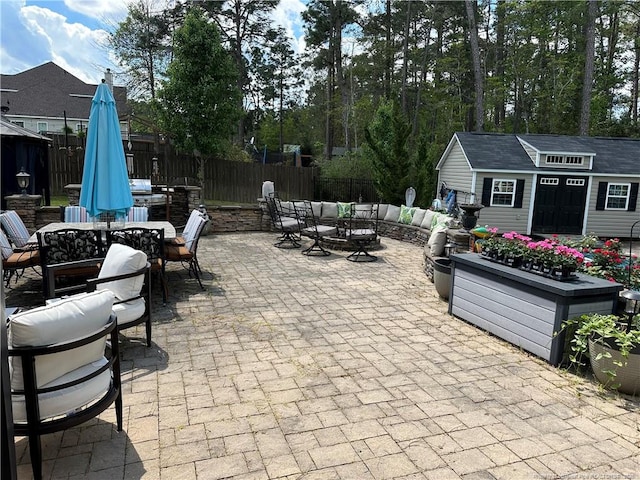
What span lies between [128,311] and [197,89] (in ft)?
40.5

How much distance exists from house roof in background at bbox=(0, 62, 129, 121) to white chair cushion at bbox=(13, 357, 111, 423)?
23797 millimetres

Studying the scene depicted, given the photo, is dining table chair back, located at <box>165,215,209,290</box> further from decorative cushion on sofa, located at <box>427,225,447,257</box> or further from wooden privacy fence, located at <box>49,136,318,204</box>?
wooden privacy fence, located at <box>49,136,318,204</box>

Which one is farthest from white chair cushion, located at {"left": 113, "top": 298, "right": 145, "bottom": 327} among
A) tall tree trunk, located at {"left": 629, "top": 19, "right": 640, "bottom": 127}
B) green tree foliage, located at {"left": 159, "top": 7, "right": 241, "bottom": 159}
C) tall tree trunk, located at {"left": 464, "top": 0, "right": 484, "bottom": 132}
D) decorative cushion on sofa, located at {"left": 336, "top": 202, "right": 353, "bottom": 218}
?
tall tree trunk, located at {"left": 629, "top": 19, "right": 640, "bottom": 127}

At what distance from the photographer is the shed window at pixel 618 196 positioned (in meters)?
14.8

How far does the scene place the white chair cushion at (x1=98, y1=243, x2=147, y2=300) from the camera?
394 centimetres

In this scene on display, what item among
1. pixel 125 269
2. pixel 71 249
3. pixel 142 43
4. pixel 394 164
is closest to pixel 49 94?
pixel 142 43

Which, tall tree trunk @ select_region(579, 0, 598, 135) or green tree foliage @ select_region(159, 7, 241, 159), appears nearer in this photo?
green tree foliage @ select_region(159, 7, 241, 159)

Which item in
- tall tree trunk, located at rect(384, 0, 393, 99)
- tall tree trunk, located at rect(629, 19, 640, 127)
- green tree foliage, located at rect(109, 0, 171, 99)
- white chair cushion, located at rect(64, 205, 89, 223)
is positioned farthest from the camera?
tall tree trunk, located at rect(629, 19, 640, 127)

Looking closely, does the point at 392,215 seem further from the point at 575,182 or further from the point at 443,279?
the point at 575,182

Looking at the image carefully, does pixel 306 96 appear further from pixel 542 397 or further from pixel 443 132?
pixel 542 397

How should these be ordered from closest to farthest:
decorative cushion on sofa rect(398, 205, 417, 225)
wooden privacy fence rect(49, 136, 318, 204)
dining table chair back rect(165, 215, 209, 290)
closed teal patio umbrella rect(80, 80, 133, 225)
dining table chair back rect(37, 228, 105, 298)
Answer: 1. dining table chair back rect(37, 228, 105, 298)
2. closed teal patio umbrella rect(80, 80, 133, 225)
3. dining table chair back rect(165, 215, 209, 290)
4. decorative cushion on sofa rect(398, 205, 417, 225)
5. wooden privacy fence rect(49, 136, 318, 204)

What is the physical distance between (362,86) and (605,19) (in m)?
14.7

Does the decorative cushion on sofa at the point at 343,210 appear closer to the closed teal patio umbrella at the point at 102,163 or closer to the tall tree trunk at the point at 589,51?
the closed teal patio umbrella at the point at 102,163

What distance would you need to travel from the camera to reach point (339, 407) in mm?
3250
